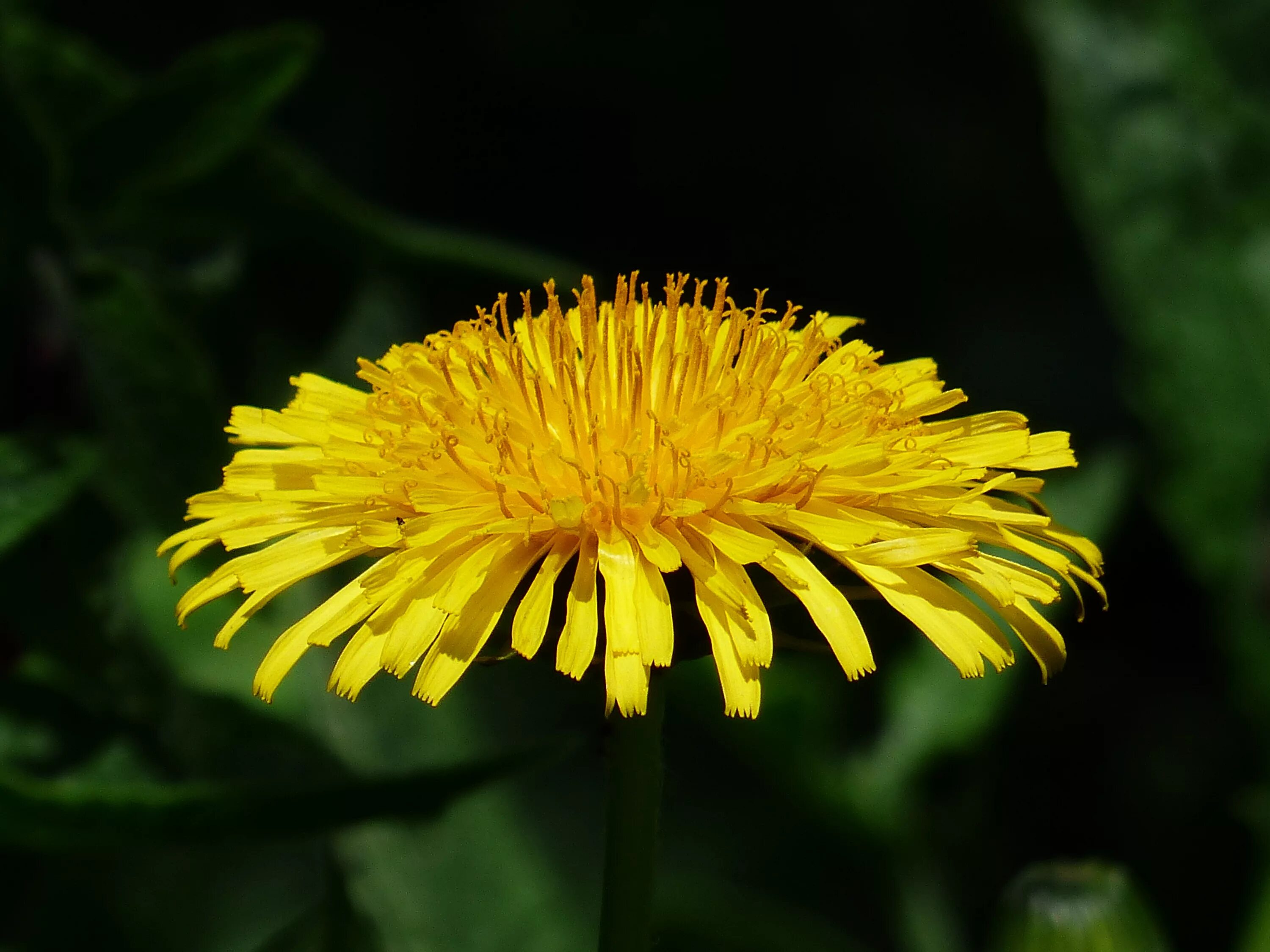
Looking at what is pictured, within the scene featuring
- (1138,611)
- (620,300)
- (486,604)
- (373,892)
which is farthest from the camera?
(1138,611)

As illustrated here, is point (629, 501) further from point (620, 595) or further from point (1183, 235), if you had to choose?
point (1183, 235)

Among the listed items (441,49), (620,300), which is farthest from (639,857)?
(441,49)

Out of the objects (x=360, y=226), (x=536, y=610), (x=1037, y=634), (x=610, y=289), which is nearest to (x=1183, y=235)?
(x=610, y=289)

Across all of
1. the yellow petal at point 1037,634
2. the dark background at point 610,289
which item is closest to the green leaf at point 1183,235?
the dark background at point 610,289

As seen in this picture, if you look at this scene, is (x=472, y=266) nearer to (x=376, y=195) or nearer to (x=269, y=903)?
(x=376, y=195)

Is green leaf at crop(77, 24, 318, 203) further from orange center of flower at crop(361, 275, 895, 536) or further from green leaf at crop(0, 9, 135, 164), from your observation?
orange center of flower at crop(361, 275, 895, 536)

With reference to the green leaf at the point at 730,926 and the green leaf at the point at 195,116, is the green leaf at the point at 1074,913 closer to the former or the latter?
the green leaf at the point at 730,926

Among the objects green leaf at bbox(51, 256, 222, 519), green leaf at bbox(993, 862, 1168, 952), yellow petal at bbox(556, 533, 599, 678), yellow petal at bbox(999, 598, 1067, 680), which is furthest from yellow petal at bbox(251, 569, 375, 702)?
green leaf at bbox(993, 862, 1168, 952)
